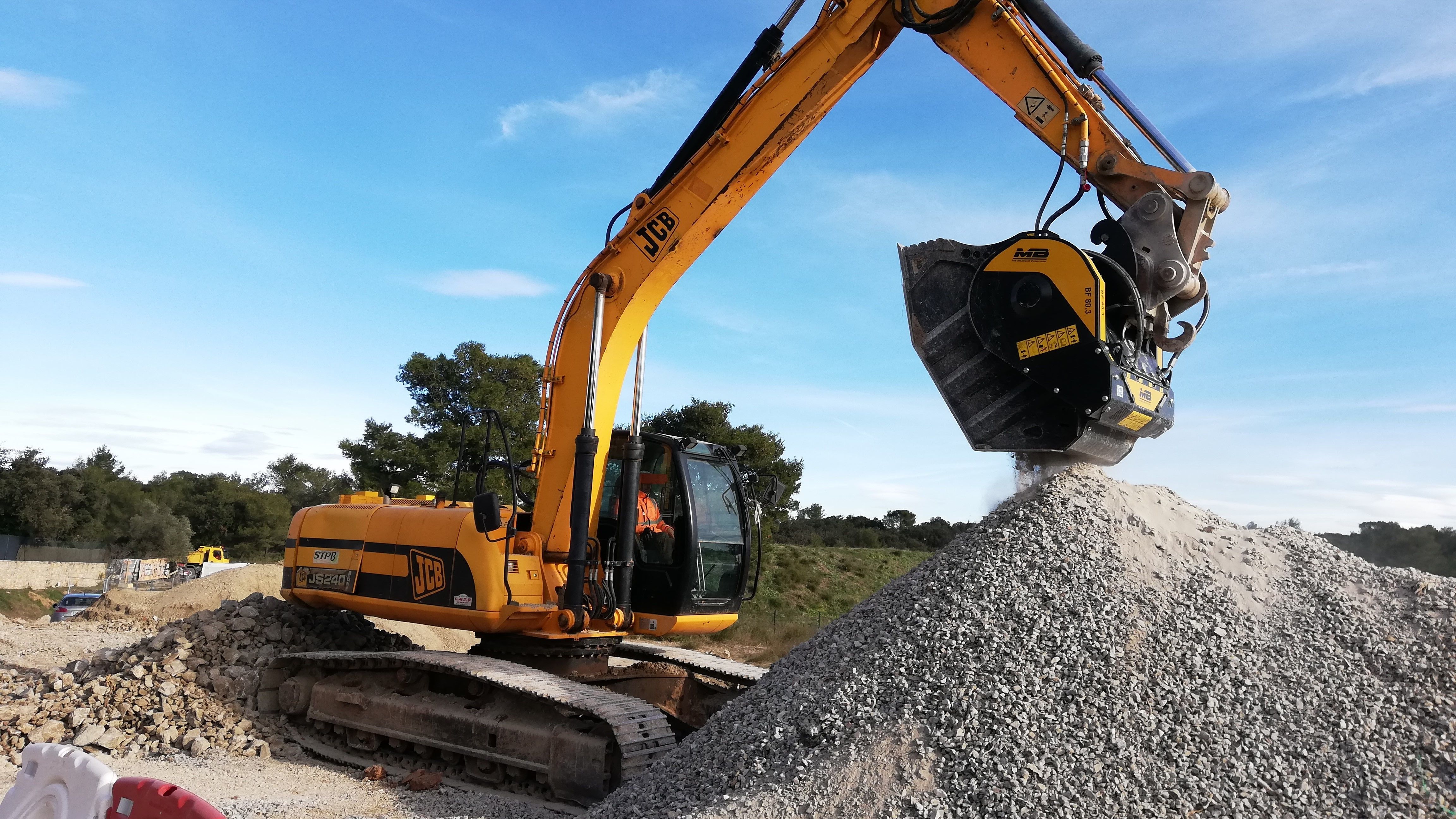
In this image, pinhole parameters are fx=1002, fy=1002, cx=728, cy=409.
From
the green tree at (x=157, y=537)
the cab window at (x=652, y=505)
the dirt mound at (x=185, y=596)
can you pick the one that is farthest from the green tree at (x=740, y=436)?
the green tree at (x=157, y=537)

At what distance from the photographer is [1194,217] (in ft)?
18.0

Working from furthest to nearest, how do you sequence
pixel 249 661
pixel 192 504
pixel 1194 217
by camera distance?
pixel 192 504
pixel 249 661
pixel 1194 217

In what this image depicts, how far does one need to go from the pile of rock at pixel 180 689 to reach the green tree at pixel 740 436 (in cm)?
1545

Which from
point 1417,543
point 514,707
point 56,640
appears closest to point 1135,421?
point 514,707

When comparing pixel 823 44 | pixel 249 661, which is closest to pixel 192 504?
pixel 249 661

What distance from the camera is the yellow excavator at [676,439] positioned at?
211 inches

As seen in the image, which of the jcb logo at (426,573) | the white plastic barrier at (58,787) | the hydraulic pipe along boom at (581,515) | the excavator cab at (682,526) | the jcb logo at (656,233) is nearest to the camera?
the white plastic barrier at (58,787)

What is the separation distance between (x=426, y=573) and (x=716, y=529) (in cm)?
220

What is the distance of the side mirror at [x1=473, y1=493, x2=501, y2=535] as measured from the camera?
6574 mm

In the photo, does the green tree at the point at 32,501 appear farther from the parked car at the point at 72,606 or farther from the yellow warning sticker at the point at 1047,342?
the yellow warning sticker at the point at 1047,342

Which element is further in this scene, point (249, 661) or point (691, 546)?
point (249, 661)

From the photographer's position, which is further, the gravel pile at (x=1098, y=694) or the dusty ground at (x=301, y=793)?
the dusty ground at (x=301, y=793)

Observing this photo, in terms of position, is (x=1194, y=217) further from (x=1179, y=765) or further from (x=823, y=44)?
(x=1179, y=765)

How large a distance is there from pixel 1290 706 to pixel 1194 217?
2.66m
